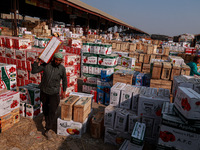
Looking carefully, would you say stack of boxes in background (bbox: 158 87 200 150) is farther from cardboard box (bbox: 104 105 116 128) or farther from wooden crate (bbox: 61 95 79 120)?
wooden crate (bbox: 61 95 79 120)

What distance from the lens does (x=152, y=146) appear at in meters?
4.11

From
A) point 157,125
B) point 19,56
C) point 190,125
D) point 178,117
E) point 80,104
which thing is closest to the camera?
point 190,125

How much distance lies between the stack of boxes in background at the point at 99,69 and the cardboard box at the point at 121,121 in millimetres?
2692

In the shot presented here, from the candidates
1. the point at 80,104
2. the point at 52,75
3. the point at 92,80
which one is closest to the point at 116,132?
the point at 80,104

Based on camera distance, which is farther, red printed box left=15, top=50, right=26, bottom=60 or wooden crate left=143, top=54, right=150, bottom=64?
wooden crate left=143, top=54, right=150, bottom=64

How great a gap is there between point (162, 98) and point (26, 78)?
6.39 metres

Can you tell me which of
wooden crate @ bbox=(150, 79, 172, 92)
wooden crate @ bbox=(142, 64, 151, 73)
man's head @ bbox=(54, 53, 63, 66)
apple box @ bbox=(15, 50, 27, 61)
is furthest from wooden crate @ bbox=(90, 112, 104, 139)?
wooden crate @ bbox=(142, 64, 151, 73)

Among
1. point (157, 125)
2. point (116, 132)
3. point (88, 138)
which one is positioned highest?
point (157, 125)

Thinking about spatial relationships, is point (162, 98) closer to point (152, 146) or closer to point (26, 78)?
point (152, 146)

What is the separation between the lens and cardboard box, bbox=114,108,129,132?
4.20 metres

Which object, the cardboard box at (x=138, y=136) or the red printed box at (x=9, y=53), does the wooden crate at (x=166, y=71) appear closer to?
the cardboard box at (x=138, y=136)

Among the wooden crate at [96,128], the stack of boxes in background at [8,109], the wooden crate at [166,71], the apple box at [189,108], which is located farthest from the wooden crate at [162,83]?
the stack of boxes in background at [8,109]

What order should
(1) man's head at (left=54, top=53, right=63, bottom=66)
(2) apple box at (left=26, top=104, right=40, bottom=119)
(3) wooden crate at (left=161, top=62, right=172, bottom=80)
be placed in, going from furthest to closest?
(3) wooden crate at (left=161, top=62, right=172, bottom=80)
(2) apple box at (left=26, top=104, right=40, bottom=119)
(1) man's head at (left=54, top=53, right=63, bottom=66)

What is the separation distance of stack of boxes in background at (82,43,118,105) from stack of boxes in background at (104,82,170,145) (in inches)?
90.2
